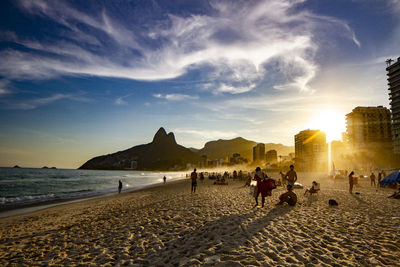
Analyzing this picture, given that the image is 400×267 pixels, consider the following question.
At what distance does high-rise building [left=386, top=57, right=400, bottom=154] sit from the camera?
283 feet

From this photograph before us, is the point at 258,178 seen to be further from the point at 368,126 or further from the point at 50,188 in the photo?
the point at 368,126

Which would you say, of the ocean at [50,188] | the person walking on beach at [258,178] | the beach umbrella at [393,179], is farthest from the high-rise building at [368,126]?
the person walking on beach at [258,178]

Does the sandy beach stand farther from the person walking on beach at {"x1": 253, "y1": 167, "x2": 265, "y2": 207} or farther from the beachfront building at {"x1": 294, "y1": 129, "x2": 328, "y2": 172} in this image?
the beachfront building at {"x1": 294, "y1": 129, "x2": 328, "y2": 172}

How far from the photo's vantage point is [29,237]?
788 centimetres

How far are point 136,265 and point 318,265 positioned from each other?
373cm

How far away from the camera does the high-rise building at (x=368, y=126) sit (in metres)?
120

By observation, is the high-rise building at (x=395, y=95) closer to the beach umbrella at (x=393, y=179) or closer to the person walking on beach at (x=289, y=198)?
Result: the beach umbrella at (x=393, y=179)

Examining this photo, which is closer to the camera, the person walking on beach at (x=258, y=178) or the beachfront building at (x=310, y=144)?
the person walking on beach at (x=258, y=178)

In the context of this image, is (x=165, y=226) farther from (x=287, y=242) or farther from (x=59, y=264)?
(x=287, y=242)

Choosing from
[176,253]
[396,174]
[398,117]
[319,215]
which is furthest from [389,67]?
[176,253]

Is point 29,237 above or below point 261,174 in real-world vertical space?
below

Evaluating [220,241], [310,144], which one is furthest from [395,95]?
[220,241]

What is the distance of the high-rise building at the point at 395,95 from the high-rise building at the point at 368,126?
30033 millimetres

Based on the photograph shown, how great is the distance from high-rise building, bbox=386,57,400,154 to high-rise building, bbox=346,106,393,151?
30033mm
